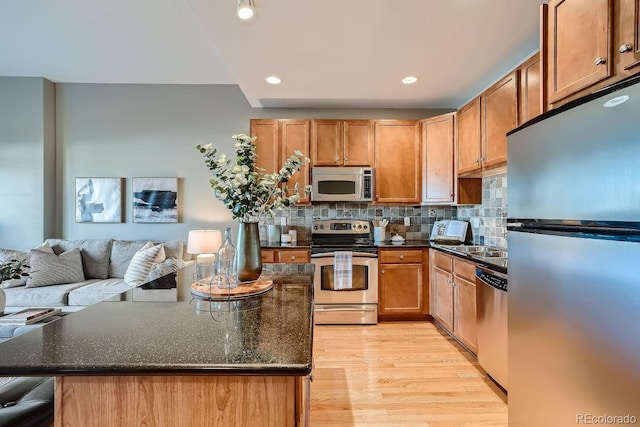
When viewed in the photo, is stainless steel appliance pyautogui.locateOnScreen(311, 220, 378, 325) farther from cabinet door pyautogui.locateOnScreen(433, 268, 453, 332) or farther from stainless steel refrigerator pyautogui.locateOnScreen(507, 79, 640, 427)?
stainless steel refrigerator pyautogui.locateOnScreen(507, 79, 640, 427)

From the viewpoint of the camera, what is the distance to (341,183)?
3611 millimetres

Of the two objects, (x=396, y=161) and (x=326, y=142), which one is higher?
(x=326, y=142)

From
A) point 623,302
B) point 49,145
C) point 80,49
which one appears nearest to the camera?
point 623,302

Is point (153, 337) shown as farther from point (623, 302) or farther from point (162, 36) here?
point (162, 36)

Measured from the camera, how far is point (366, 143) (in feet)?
12.0

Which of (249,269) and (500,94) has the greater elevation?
(500,94)

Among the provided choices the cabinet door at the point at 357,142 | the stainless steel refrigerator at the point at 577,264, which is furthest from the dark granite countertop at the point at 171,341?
the cabinet door at the point at 357,142

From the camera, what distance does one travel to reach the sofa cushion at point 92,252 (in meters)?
3.59

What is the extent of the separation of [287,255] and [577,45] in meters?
2.79

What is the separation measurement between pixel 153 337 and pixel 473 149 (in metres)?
2.99

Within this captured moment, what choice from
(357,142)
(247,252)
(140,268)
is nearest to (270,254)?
(140,268)

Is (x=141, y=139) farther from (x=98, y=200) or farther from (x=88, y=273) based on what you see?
(x=88, y=273)

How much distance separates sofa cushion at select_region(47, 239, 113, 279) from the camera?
3.59 meters

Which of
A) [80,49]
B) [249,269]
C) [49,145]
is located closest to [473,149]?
[249,269]
